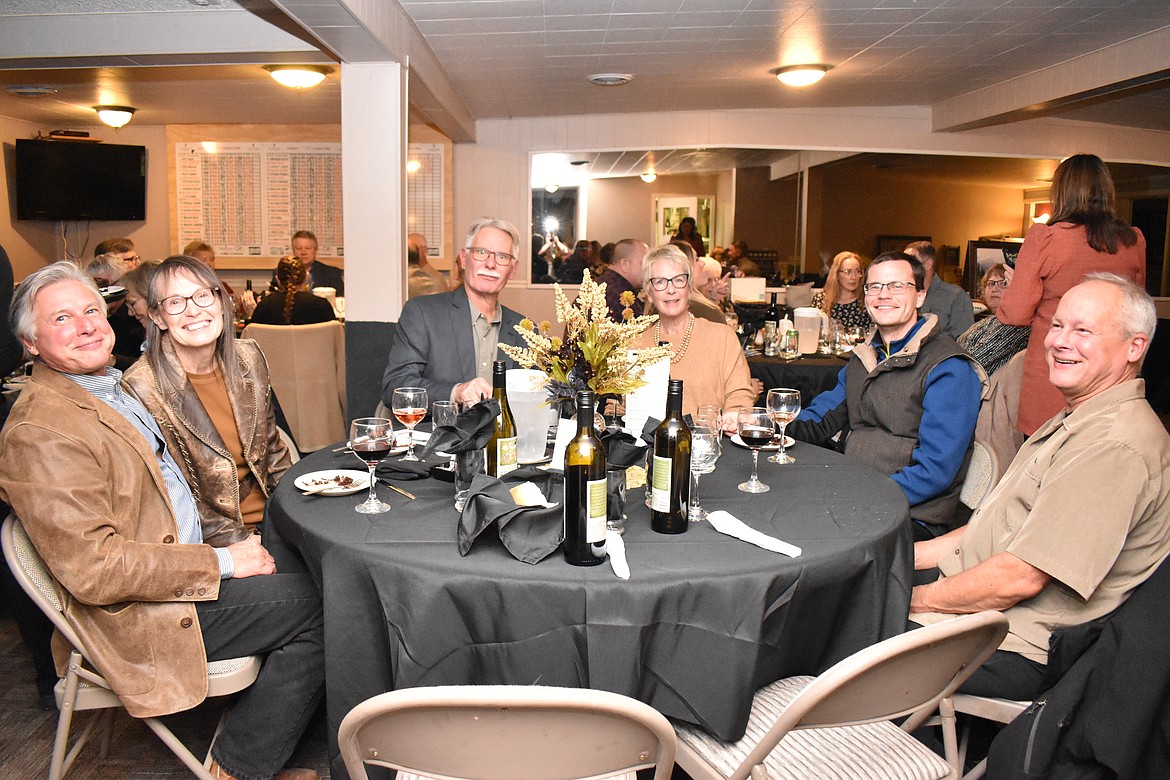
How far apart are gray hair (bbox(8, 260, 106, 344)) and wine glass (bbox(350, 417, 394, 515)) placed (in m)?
0.79

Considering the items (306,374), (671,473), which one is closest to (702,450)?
(671,473)

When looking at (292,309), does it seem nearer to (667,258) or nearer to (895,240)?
(667,258)

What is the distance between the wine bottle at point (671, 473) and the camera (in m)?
1.78

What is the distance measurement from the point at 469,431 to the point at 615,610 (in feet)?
2.02

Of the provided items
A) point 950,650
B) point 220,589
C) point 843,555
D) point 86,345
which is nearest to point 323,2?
point 86,345

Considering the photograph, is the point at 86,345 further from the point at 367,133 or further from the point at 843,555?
the point at 367,133

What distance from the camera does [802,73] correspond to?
6.14 m

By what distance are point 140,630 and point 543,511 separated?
3.21ft

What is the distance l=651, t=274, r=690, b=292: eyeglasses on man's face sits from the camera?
3.25 metres

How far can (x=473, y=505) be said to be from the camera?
1739mm

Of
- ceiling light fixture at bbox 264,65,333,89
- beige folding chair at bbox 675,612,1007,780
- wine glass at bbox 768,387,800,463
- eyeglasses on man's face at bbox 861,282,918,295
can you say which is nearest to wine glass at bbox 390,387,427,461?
wine glass at bbox 768,387,800,463

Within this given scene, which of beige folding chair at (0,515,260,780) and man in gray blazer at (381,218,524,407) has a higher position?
man in gray blazer at (381,218,524,407)

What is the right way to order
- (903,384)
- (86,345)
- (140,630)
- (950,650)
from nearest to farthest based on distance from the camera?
(950,650)
(140,630)
(86,345)
(903,384)

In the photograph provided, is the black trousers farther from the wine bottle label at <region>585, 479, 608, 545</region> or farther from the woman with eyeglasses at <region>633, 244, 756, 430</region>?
the woman with eyeglasses at <region>633, 244, 756, 430</region>
